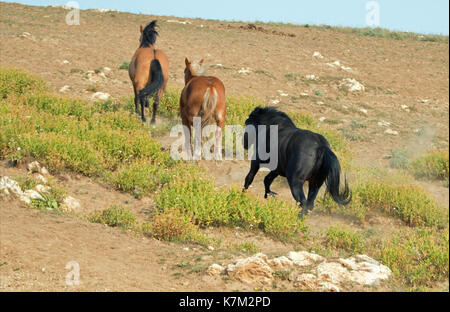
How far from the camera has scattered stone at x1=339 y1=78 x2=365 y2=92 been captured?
57.8ft

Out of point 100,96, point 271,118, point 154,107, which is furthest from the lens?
point 100,96

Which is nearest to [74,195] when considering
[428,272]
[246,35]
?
[428,272]

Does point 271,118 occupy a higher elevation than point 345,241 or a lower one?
higher

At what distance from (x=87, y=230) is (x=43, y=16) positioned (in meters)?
22.4

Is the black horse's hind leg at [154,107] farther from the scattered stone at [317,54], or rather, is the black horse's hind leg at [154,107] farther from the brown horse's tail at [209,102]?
the scattered stone at [317,54]

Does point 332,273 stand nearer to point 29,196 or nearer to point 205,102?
point 29,196

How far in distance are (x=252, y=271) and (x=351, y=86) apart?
1410cm

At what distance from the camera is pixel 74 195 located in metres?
7.87

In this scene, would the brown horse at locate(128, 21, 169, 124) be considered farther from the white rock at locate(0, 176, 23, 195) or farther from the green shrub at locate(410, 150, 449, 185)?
the green shrub at locate(410, 150, 449, 185)

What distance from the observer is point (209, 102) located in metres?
9.65

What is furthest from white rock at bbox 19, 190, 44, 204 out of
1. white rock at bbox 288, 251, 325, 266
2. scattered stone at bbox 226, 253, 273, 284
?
white rock at bbox 288, 251, 325, 266

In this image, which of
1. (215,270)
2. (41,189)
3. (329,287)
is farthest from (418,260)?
(41,189)

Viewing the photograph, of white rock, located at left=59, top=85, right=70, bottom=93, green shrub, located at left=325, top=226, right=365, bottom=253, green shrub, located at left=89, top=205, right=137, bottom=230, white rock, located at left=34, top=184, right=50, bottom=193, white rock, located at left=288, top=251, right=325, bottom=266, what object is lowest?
green shrub, located at left=325, top=226, right=365, bottom=253

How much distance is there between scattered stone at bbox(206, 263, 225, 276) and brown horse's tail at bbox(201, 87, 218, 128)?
5.00 meters
